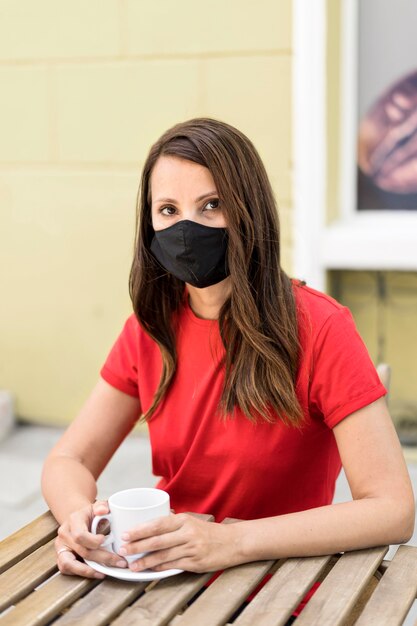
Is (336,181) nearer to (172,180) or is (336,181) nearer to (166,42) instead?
(166,42)

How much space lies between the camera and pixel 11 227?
421 cm

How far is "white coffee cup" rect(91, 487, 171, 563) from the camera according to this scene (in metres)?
1.51

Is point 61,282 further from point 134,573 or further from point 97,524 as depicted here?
point 134,573

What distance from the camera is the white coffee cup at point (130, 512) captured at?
1.51 metres

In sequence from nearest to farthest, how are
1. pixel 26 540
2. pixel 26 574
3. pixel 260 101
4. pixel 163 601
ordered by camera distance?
pixel 163 601, pixel 26 574, pixel 26 540, pixel 260 101

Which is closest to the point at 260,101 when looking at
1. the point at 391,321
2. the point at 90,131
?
the point at 90,131

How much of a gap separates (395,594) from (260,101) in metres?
2.56

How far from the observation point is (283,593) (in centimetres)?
144

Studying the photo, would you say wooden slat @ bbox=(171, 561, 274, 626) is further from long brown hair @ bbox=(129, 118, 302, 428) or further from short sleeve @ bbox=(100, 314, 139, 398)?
short sleeve @ bbox=(100, 314, 139, 398)

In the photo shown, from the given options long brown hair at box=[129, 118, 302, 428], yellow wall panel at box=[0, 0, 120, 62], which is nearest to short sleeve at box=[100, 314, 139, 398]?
long brown hair at box=[129, 118, 302, 428]

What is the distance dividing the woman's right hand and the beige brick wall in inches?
90.4

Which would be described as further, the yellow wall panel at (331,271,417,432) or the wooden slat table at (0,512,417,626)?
the yellow wall panel at (331,271,417,432)

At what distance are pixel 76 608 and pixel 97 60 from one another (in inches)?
116

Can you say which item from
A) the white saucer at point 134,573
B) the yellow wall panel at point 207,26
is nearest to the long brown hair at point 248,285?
the white saucer at point 134,573
